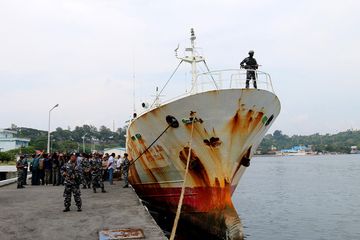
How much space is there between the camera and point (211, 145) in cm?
1208

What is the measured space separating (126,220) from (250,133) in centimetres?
504

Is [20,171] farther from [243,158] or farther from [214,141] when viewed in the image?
[243,158]

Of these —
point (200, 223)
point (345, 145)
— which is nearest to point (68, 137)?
point (200, 223)

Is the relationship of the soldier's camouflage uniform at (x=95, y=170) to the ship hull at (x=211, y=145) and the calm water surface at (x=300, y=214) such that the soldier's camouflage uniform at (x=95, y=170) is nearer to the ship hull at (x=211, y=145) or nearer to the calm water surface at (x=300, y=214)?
the ship hull at (x=211, y=145)

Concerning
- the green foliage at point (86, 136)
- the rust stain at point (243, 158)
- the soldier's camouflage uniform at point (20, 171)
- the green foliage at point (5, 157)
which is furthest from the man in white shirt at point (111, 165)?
the green foliage at point (86, 136)

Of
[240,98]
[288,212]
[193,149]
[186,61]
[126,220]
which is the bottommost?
[288,212]

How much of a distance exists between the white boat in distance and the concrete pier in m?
1.84

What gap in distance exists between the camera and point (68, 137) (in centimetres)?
11650

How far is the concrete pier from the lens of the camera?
26.2 feet

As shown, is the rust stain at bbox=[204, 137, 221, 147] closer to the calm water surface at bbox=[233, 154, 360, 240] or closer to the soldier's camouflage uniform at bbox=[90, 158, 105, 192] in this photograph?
the soldier's camouflage uniform at bbox=[90, 158, 105, 192]

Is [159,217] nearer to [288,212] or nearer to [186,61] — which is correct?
[186,61]

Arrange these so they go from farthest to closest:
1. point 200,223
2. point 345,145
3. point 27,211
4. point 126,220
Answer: point 345,145, point 200,223, point 27,211, point 126,220

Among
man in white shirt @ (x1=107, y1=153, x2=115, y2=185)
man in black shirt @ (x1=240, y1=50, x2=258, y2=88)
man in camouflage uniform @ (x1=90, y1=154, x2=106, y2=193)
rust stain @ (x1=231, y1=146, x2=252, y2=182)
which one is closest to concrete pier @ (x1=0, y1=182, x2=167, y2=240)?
man in camouflage uniform @ (x1=90, y1=154, x2=106, y2=193)

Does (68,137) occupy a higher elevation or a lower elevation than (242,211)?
higher
